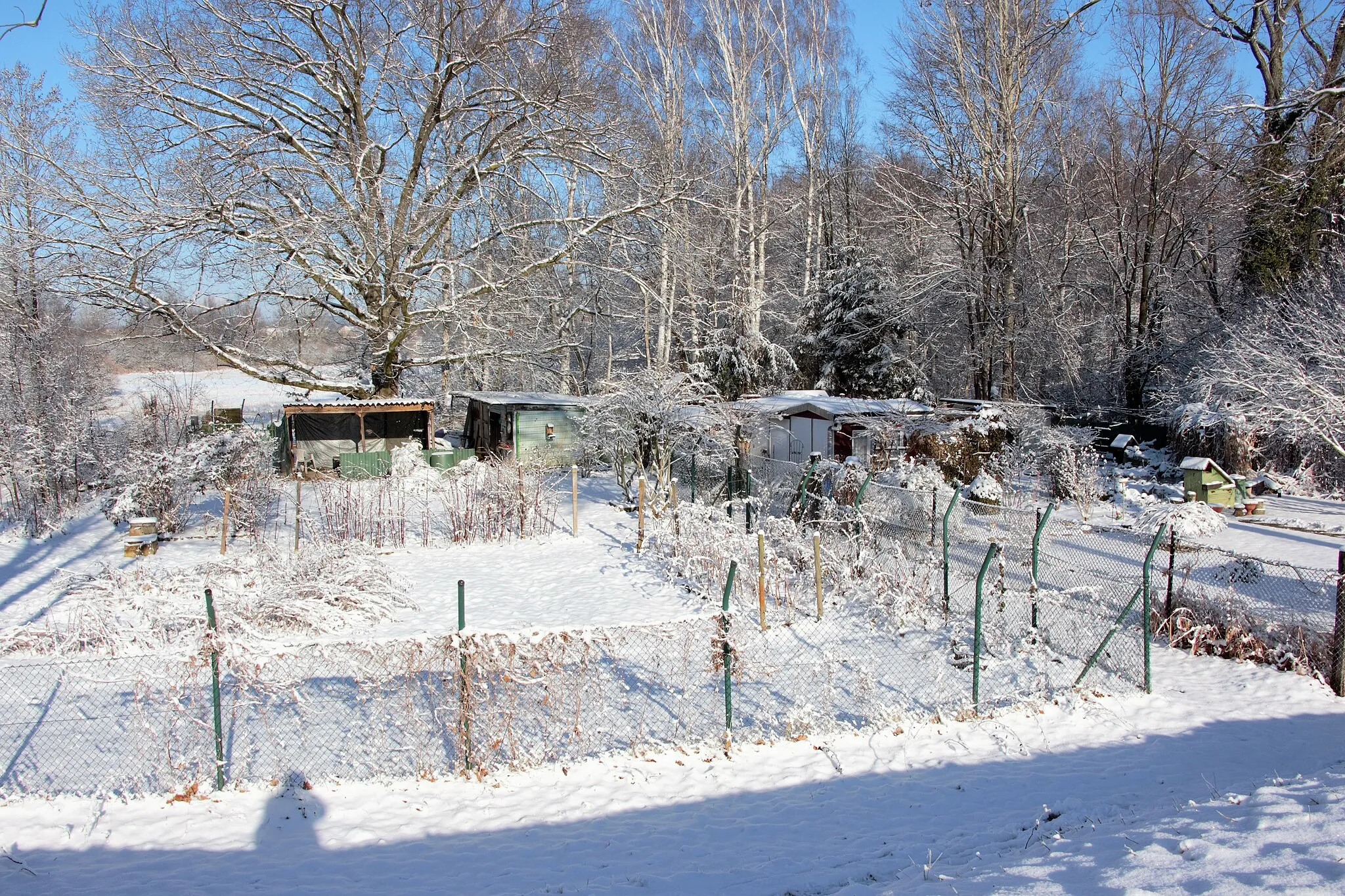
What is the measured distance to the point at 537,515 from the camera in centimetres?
1536

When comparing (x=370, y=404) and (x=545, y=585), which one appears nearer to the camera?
(x=545, y=585)

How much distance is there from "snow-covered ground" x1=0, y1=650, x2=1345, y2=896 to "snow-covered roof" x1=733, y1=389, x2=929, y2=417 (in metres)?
12.7

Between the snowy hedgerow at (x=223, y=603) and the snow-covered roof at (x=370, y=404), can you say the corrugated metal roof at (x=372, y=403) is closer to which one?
the snow-covered roof at (x=370, y=404)

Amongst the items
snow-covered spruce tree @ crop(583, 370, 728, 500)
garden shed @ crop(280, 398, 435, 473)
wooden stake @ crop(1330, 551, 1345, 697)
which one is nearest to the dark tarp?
garden shed @ crop(280, 398, 435, 473)

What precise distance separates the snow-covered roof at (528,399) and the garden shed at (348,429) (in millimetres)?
1874

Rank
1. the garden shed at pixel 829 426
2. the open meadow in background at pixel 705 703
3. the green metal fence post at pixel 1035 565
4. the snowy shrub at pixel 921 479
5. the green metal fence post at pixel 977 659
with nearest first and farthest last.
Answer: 1. the open meadow in background at pixel 705 703
2. the green metal fence post at pixel 977 659
3. the green metal fence post at pixel 1035 565
4. the snowy shrub at pixel 921 479
5. the garden shed at pixel 829 426

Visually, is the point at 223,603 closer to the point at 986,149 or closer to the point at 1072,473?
the point at 1072,473

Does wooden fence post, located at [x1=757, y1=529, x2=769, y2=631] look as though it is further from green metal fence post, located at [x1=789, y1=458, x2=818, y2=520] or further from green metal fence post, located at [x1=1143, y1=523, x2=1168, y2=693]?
green metal fence post, located at [x1=1143, y1=523, x2=1168, y2=693]

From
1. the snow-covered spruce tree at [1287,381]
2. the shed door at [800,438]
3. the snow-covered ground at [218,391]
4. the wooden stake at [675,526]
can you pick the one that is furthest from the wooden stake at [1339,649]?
the snow-covered ground at [218,391]

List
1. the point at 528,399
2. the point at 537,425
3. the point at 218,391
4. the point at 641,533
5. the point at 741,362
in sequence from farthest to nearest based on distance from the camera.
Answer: the point at 218,391
the point at 741,362
the point at 528,399
the point at 537,425
the point at 641,533

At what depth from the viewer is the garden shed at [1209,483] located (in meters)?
15.3

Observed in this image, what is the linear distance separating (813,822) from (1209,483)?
1383cm

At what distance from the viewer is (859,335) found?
28516 mm

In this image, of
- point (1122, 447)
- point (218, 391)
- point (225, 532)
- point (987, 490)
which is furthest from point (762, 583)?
point (218, 391)
